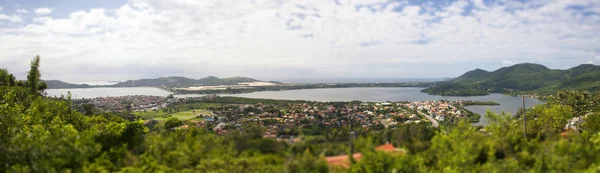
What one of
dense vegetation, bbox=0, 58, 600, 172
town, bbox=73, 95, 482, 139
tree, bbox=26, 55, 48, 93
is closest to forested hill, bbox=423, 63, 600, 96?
town, bbox=73, 95, 482, 139

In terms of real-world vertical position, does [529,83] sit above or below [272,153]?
A: above

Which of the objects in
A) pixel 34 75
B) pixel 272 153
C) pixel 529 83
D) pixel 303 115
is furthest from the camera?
pixel 529 83

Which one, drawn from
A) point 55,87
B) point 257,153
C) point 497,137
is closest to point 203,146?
point 257,153

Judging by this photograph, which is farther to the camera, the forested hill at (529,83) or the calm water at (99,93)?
the calm water at (99,93)

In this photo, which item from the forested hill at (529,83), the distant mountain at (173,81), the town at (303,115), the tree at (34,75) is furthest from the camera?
the distant mountain at (173,81)

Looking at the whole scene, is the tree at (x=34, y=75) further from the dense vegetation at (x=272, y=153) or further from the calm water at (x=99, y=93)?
the calm water at (x=99, y=93)

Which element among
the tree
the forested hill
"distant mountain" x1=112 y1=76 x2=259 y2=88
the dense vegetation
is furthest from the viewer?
"distant mountain" x1=112 y1=76 x2=259 y2=88

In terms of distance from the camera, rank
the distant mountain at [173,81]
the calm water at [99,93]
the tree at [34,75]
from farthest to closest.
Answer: the distant mountain at [173,81]
the calm water at [99,93]
the tree at [34,75]

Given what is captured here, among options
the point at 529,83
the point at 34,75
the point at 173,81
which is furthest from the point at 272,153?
the point at 173,81

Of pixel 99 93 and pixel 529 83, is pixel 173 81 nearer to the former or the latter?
pixel 99 93

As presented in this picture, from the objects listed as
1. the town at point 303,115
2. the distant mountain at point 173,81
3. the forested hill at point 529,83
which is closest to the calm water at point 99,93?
the distant mountain at point 173,81

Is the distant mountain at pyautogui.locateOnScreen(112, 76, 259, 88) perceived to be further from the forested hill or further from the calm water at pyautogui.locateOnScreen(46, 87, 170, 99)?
the forested hill

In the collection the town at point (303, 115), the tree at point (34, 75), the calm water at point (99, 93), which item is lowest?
the town at point (303, 115)
